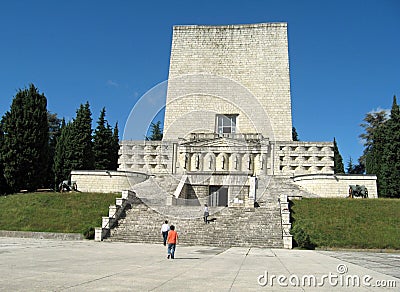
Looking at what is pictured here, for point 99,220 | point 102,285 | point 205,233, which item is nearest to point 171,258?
point 102,285

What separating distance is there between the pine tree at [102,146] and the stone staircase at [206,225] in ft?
57.5

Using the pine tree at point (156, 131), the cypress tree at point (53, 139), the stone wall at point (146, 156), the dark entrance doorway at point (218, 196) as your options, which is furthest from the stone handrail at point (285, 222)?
the pine tree at point (156, 131)

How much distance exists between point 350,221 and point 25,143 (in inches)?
922

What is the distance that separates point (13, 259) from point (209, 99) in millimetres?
25373

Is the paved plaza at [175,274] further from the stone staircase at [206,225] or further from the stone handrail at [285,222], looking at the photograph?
the stone staircase at [206,225]

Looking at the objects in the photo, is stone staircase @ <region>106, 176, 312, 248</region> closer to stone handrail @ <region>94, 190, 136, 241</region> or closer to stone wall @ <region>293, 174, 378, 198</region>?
stone handrail @ <region>94, 190, 136, 241</region>

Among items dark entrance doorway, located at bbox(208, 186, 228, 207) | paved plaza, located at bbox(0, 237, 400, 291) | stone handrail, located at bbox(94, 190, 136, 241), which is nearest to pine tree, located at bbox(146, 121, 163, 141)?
dark entrance doorway, located at bbox(208, 186, 228, 207)

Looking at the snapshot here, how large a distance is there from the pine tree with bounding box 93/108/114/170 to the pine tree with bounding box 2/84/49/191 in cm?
942

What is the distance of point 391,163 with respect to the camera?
108 ft

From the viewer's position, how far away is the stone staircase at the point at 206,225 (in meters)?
18.4

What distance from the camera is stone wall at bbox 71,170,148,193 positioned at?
28.7 m

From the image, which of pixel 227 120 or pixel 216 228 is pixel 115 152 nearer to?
pixel 227 120

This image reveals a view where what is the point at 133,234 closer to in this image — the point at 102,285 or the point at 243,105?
the point at 102,285

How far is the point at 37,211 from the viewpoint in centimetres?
2206
